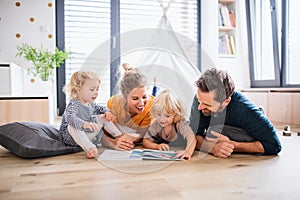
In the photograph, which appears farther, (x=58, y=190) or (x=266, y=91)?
(x=266, y=91)

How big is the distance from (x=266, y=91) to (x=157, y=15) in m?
1.46

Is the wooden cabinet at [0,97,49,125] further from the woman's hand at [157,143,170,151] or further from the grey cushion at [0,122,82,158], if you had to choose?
the woman's hand at [157,143,170,151]

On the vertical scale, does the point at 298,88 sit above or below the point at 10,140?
above

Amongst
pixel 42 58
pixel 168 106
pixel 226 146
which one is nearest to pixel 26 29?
pixel 42 58

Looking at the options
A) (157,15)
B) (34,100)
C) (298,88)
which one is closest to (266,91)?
(298,88)

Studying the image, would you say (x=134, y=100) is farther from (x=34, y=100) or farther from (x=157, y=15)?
(x=157, y=15)

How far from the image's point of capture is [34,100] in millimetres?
2082

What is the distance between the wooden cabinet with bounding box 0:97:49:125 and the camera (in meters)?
2.00

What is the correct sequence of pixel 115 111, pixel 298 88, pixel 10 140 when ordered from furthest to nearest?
pixel 298 88, pixel 115 111, pixel 10 140

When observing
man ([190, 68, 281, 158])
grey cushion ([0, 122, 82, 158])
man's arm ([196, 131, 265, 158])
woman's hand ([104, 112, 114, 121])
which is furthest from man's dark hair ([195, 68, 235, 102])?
grey cushion ([0, 122, 82, 158])

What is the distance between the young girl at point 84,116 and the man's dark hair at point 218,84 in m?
0.46

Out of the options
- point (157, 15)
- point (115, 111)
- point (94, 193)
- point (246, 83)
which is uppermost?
point (157, 15)

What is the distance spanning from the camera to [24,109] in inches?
80.8

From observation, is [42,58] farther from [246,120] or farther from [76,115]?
[246,120]
